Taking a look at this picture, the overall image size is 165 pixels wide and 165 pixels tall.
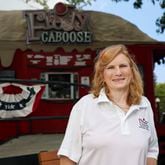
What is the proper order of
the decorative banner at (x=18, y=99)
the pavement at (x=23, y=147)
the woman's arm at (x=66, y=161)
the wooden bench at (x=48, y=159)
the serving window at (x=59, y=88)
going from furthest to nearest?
the serving window at (x=59, y=88), the decorative banner at (x=18, y=99), the pavement at (x=23, y=147), the wooden bench at (x=48, y=159), the woman's arm at (x=66, y=161)

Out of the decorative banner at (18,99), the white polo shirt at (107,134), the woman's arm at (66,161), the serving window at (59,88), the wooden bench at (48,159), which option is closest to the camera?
the white polo shirt at (107,134)

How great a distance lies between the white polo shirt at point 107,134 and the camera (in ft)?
10.3

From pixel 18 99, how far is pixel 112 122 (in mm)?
6175

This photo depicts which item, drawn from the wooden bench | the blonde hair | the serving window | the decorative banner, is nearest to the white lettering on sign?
the serving window

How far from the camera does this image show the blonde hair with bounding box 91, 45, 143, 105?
10.9 feet

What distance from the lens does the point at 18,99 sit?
9.25 meters

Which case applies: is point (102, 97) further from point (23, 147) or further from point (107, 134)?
point (23, 147)

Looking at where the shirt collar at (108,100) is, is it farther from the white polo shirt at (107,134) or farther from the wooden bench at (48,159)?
the wooden bench at (48,159)

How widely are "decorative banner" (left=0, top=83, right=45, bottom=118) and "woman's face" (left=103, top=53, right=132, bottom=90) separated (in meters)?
5.58

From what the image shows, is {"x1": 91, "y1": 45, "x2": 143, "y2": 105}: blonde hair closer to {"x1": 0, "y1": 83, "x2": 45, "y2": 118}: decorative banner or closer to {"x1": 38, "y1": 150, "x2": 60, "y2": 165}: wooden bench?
{"x1": 38, "y1": 150, "x2": 60, "y2": 165}: wooden bench

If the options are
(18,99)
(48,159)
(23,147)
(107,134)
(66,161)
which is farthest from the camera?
(18,99)

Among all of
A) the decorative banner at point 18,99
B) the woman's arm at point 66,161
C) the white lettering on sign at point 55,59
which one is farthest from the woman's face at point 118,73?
the white lettering on sign at point 55,59

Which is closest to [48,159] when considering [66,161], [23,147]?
[66,161]

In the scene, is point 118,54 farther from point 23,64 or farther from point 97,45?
point 23,64
